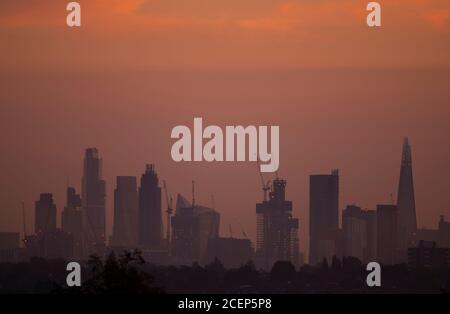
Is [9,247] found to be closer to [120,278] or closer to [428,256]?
[428,256]

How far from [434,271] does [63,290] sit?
91282 mm

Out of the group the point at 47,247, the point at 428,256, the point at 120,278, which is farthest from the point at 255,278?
the point at 120,278

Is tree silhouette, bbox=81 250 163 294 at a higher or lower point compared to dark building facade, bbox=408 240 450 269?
lower

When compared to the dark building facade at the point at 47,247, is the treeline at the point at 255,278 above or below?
below

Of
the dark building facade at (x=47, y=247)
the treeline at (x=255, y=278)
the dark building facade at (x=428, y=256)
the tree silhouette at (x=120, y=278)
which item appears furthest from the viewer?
the dark building facade at (x=47, y=247)

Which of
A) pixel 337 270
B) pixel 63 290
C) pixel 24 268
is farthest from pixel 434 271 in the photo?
pixel 63 290

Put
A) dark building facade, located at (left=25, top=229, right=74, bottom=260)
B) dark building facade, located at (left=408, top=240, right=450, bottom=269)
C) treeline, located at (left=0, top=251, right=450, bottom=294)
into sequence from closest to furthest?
treeline, located at (left=0, top=251, right=450, bottom=294) < dark building facade, located at (left=408, top=240, right=450, bottom=269) < dark building facade, located at (left=25, top=229, right=74, bottom=260)

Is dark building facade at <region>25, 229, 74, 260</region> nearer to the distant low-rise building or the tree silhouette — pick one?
the distant low-rise building

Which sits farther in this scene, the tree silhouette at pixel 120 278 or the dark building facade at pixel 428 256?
the dark building facade at pixel 428 256

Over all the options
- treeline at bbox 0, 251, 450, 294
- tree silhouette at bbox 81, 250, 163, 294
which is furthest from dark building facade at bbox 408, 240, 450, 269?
tree silhouette at bbox 81, 250, 163, 294

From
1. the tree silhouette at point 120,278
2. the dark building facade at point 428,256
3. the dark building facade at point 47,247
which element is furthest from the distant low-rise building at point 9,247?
the tree silhouette at point 120,278

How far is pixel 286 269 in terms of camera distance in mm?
162375

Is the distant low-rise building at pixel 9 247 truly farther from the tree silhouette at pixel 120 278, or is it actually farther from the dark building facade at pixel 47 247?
the tree silhouette at pixel 120 278
